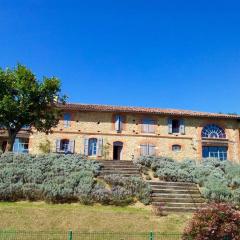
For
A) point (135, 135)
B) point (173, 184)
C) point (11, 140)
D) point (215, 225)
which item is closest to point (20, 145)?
point (11, 140)

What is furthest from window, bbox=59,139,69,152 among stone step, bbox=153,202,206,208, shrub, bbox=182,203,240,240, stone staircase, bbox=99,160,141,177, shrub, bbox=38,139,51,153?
shrub, bbox=182,203,240,240

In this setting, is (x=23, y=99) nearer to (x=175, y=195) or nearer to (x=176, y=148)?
(x=175, y=195)

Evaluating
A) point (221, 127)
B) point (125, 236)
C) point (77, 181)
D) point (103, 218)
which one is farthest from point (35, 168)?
point (221, 127)

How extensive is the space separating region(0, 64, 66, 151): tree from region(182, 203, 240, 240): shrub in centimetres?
1801

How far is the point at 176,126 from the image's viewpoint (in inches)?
1423

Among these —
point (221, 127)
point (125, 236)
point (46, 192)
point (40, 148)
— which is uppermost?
point (221, 127)

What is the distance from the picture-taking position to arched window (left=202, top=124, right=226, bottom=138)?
3600 centimetres

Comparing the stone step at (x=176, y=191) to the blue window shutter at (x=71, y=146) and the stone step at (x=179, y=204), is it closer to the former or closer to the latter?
the stone step at (x=179, y=204)

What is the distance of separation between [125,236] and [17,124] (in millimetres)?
16150

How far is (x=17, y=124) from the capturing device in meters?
26.4

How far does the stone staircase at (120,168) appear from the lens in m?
21.1

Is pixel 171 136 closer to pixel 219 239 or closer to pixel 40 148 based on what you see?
pixel 40 148

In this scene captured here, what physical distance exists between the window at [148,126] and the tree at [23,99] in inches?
435

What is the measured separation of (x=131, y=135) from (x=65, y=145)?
6.82 metres
